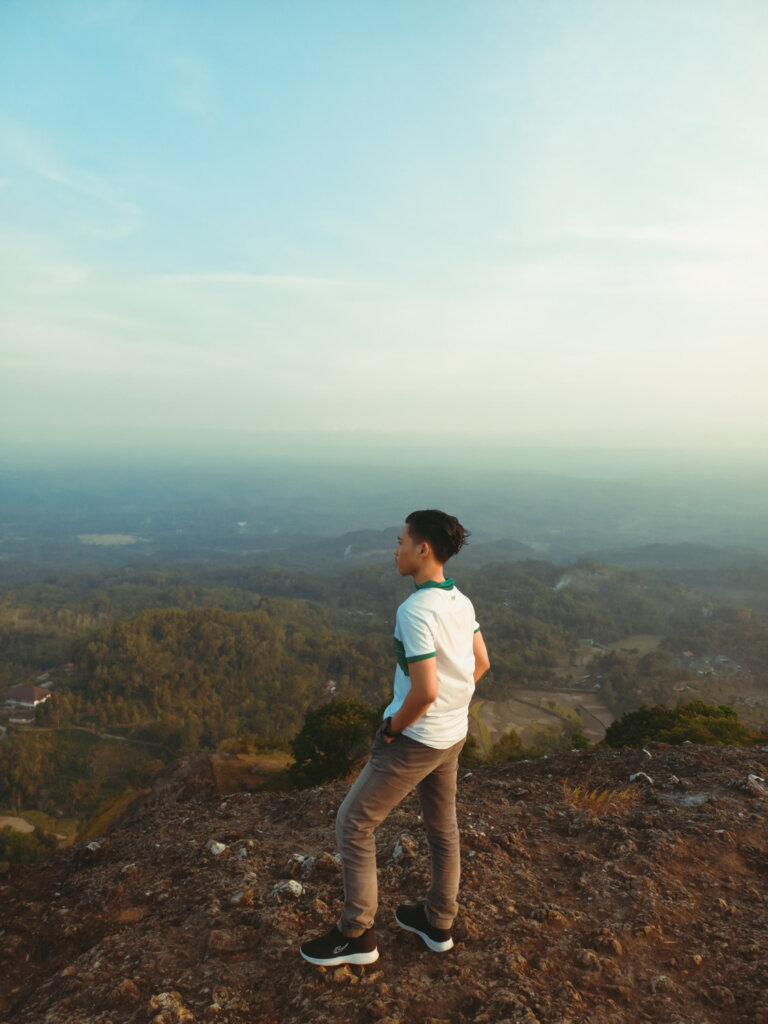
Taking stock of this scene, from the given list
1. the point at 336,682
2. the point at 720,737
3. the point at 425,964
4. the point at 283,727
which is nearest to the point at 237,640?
the point at 336,682

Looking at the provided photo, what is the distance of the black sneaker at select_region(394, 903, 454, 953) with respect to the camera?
2963 mm

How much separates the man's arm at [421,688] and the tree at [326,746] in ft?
26.5

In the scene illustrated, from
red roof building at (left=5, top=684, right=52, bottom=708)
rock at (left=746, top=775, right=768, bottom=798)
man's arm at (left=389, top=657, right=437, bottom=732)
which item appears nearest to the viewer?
man's arm at (left=389, top=657, right=437, bottom=732)

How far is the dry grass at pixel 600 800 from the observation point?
5.12 m

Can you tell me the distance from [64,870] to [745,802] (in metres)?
6.39

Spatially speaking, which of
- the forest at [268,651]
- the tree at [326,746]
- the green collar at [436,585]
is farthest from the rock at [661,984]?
the forest at [268,651]

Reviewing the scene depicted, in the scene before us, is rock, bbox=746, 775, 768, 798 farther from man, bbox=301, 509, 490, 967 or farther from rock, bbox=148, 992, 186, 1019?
rock, bbox=148, 992, 186, 1019

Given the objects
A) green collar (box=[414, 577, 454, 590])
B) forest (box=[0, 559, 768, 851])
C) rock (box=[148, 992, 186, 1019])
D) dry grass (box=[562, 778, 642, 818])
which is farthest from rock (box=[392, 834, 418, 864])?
forest (box=[0, 559, 768, 851])

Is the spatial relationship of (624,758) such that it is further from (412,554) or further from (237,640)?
(237,640)

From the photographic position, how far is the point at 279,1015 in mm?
2590

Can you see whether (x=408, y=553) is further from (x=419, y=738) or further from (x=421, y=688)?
(x=419, y=738)

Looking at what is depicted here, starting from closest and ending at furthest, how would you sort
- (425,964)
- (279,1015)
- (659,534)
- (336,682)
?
(279,1015)
(425,964)
(336,682)
(659,534)

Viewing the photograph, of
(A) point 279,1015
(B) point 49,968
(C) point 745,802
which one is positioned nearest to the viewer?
(A) point 279,1015

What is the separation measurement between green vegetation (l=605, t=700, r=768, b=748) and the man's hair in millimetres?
8370
